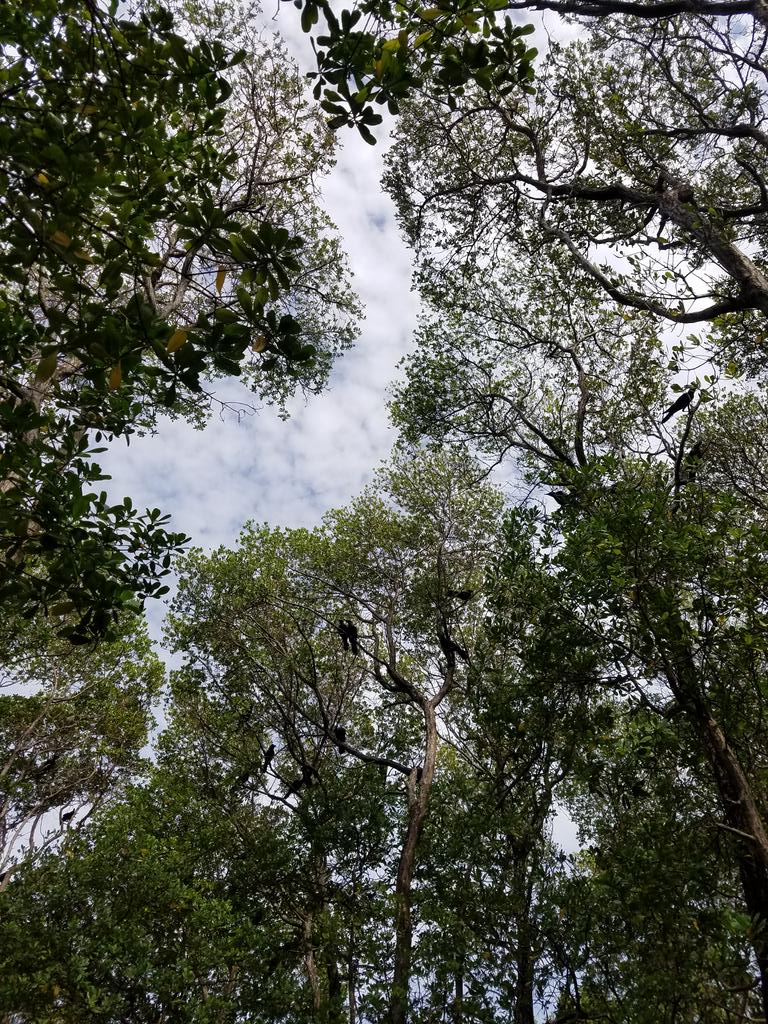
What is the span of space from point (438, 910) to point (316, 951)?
308 centimetres

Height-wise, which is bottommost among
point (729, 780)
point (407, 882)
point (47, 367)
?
point (407, 882)

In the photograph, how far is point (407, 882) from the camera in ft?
29.3

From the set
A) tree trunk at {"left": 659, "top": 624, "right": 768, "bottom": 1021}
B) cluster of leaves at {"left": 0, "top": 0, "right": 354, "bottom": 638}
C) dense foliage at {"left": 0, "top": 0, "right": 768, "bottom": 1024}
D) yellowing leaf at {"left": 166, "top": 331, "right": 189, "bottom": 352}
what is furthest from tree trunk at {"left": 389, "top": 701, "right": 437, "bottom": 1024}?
yellowing leaf at {"left": 166, "top": 331, "right": 189, "bottom": 352}

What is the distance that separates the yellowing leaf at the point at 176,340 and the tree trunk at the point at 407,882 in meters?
8.60

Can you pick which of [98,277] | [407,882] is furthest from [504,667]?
[98,277]

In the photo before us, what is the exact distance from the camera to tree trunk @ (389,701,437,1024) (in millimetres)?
7520

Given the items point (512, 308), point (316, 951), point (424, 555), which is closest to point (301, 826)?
point (316, 951)

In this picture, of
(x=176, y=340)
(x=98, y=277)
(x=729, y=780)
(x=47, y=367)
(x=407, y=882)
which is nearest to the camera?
(x=47, y=367)

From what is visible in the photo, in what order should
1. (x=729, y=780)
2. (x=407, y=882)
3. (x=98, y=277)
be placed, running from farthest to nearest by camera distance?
(x=407, y=882), (x=729, y=780), (x=98, y=277)

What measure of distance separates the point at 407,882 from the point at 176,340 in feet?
30.4

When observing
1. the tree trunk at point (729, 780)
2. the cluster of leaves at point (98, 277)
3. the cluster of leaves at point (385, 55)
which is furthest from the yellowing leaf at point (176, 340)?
the tree trunk at point (729, 780)

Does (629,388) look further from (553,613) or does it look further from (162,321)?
(162,321)

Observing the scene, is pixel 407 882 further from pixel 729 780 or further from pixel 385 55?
pixel 385 55

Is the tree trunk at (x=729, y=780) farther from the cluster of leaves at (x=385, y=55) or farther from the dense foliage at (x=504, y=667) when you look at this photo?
the cluster of leaves at (x=385, y=55)
